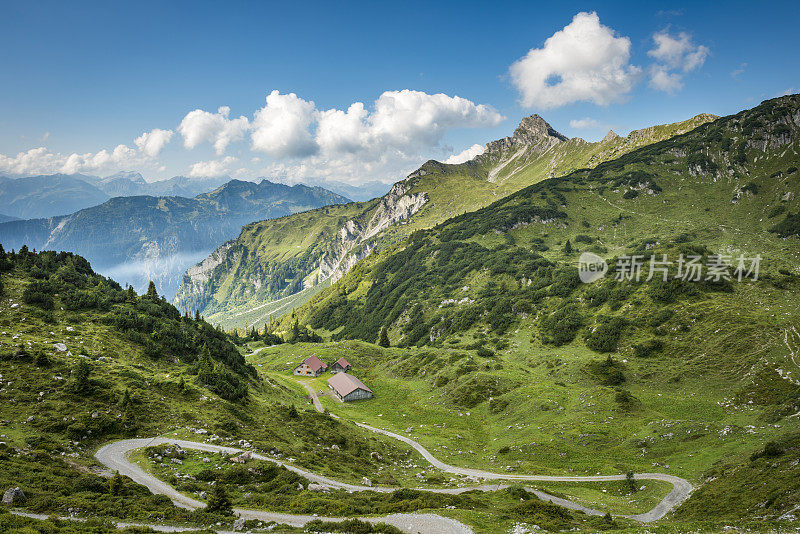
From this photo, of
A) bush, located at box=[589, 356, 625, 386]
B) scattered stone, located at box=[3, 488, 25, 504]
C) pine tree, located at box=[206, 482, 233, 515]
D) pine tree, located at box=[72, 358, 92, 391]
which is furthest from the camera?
bush, located at box=[589, 356, 625, 386]

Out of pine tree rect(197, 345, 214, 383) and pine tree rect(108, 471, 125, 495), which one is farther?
pine tree rect(197, 345, 214, 383)

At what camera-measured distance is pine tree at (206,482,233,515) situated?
24.0m

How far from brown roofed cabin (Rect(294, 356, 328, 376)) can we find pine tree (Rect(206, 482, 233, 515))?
324 ft

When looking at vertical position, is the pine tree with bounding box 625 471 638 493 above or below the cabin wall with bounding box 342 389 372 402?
above

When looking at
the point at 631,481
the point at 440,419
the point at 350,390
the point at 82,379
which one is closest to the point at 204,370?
the point at 82,379

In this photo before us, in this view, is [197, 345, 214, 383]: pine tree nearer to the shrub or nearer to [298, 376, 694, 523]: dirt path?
[298, 376, 694, 523]: dirt path

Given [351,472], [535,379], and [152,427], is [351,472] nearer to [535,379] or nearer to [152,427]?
[152,427]

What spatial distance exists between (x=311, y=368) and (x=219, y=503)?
328 ft

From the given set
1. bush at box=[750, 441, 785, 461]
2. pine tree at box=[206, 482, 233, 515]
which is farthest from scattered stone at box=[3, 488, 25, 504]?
bush at box=[750, 441, 785, 461]

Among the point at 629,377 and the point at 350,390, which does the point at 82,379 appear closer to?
the point at 350,390

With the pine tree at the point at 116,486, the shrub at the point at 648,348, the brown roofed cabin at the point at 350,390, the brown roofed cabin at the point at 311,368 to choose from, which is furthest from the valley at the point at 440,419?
the brown roofed cabin at the point at 311,368

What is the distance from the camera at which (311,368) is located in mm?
121375

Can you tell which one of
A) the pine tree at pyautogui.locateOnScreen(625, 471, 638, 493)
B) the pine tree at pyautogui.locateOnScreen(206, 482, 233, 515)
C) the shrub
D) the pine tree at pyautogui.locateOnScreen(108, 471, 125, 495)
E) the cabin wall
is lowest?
the cabin wall

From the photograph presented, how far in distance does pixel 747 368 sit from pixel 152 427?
94.2m
